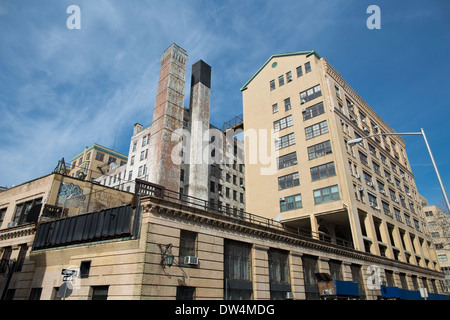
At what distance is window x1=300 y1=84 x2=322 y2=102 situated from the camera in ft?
136

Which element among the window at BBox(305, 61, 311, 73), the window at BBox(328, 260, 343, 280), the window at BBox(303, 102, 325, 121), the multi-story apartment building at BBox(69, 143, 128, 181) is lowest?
the window at BBox(328, 260, 343, 280)

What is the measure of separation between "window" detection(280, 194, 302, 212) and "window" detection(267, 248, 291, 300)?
48.4 ft

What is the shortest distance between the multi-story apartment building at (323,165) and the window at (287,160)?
0.15 m

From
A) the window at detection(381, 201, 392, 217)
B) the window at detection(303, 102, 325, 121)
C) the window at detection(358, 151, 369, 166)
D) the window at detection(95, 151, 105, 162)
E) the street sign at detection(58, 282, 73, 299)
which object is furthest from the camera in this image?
the window at detection(95, 151, 105, 162)

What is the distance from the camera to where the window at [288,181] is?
39694mm

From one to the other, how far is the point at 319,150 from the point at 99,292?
3105 cm

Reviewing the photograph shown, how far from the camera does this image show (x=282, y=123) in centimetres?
4456

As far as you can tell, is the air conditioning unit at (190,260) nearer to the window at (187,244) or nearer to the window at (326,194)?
the window at (187,244)

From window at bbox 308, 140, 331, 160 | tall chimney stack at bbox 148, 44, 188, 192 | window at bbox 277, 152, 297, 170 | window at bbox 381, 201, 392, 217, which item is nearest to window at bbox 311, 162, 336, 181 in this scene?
window at bbox 308, 140, 331, 160

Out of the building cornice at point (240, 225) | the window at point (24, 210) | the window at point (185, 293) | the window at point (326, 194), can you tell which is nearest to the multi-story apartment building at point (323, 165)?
the window at point (326, 194)

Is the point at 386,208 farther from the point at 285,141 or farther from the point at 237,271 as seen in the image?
the point at 237,271

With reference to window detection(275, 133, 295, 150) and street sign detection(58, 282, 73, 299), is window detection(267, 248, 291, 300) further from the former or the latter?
window detection(275, 133, 295, 150)

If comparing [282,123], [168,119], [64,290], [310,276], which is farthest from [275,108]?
[64,290]
